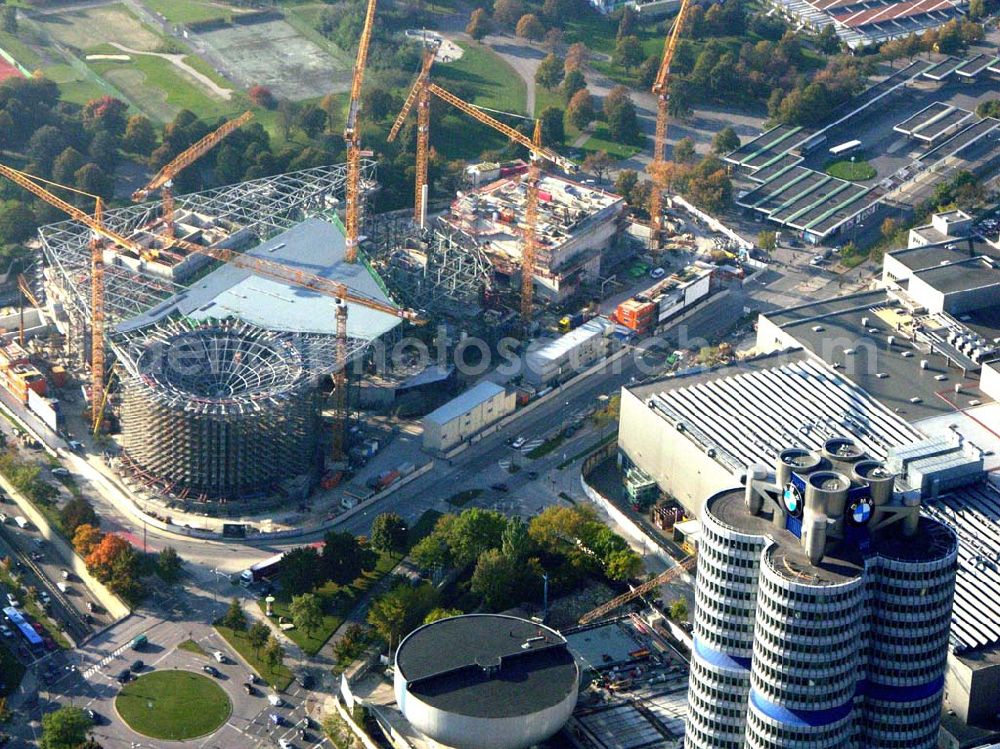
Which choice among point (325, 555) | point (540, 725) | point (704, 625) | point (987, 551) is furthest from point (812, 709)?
point (325, 555)

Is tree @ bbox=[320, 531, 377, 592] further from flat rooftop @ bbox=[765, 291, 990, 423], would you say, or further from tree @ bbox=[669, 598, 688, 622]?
flat rooftop @ bbox=[765, 291, 990, 423]

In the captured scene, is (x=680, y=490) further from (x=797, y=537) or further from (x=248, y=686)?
(x=797, y=537)

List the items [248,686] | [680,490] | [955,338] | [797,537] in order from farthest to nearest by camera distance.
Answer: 1. [955,338]
2. [680,490]
3. [248,686]
4. [797,537]

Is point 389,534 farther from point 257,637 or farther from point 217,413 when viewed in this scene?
point 217,413

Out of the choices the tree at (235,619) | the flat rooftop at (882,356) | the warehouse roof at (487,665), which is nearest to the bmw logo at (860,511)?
the warehouse roof at (487,665)

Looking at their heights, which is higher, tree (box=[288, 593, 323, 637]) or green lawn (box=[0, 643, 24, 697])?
tree (box=[288, 593, 323, 637])

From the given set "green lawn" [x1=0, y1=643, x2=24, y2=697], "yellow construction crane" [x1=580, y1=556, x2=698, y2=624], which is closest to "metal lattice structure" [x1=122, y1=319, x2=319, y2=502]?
"green lawn" [x1=0, y1=643, x2=24, y2=697]
